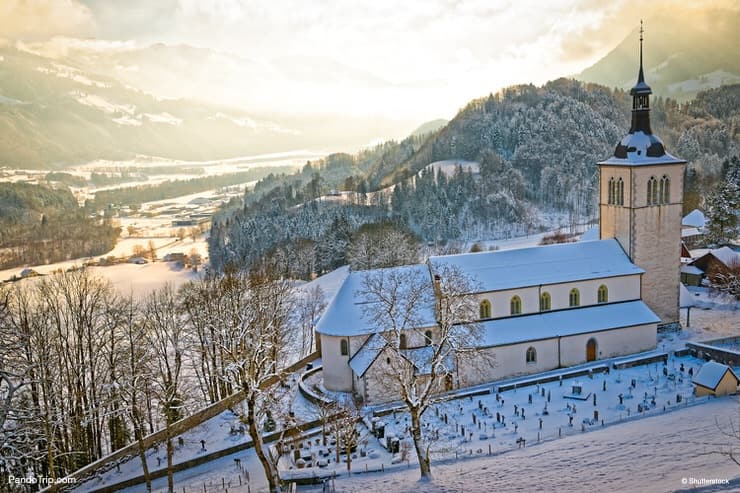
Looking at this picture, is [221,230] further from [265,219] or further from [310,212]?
[310,212]

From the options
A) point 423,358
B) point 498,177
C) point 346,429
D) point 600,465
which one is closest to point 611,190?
point 423,358

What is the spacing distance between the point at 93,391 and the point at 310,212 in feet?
266

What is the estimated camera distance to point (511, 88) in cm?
19625

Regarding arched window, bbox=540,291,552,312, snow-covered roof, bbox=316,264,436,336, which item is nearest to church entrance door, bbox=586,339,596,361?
arched window, bbox=540,291,552,312

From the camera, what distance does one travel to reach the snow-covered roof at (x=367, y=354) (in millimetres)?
31125

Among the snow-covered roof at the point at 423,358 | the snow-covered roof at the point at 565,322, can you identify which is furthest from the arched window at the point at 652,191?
the snow-covered roof at the point at 423,358

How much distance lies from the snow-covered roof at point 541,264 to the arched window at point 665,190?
15.4 ft

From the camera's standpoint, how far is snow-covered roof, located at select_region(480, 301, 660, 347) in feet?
112

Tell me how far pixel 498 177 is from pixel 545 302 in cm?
10293

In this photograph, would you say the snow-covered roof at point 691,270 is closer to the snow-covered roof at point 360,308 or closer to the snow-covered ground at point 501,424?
the snow-covered ground at point 501,424

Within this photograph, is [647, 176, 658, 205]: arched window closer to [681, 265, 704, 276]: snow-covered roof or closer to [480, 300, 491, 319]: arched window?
[480, 300, 491, 319]: arched window

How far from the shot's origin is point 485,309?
115 ft

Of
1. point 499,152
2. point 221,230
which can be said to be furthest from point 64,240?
point 499,152

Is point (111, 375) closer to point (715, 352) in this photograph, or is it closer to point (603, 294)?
point (603, 294)
